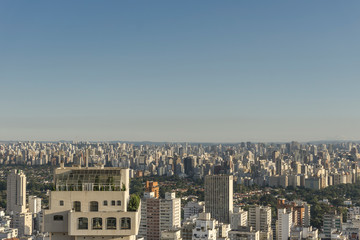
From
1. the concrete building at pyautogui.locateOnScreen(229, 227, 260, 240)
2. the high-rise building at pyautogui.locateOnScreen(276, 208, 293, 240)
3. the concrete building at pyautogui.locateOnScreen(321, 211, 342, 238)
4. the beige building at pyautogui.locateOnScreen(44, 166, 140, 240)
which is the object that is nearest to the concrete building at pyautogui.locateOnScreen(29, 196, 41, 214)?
the concrete building at pyautogui.locateOnScreen(229, 227, 260, 240)

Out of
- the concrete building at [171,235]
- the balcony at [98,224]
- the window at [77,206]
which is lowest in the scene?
the concrete building at [171,235]

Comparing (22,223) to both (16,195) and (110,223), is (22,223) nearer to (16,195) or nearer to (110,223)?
(16,195)

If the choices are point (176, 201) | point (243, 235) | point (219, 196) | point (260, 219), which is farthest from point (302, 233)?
point (219, 196)

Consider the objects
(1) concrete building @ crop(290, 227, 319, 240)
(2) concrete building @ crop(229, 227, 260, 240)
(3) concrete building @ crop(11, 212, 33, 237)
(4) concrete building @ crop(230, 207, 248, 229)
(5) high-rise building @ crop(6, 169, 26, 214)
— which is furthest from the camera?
(5) high-rise building @ crop(6, 169, 26, 214)

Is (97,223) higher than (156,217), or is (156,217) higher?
(97,223)

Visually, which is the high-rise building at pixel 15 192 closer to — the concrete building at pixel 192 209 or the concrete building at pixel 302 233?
the concrete building at pixel 192 209

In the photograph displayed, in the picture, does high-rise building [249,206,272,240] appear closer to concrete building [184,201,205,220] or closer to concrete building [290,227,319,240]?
concrete building [290,227,319,240]

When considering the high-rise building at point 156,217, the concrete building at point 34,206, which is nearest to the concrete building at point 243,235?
the high-rise building at point 156,217
